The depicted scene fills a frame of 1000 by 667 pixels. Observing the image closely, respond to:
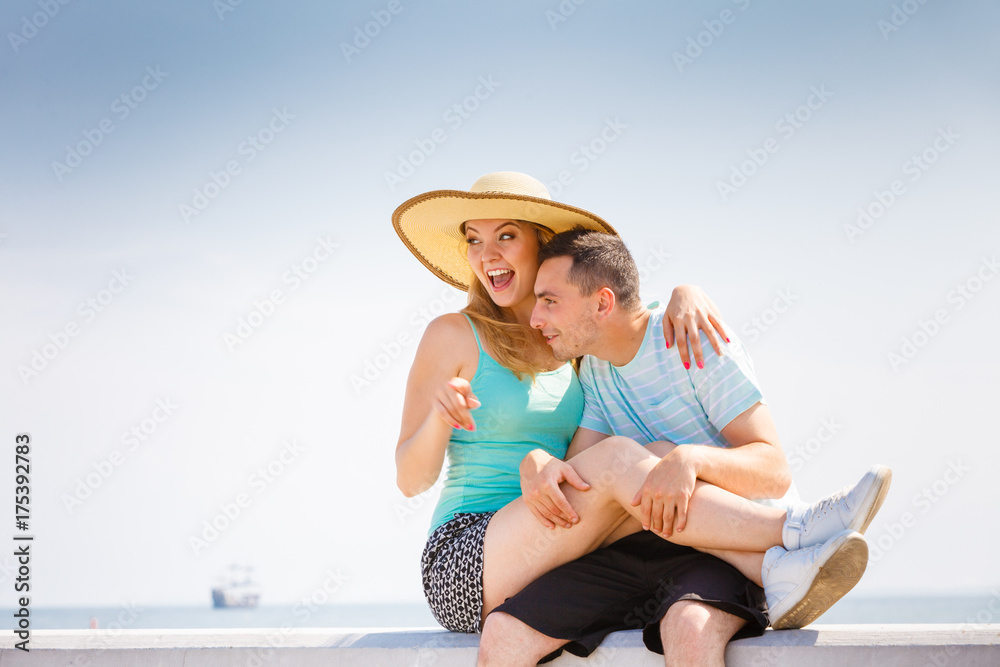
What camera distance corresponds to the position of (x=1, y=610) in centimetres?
4853

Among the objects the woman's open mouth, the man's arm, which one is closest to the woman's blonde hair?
the woman's open mouth

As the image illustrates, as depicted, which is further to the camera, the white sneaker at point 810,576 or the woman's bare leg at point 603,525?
the woman's bare leg at point 603,525

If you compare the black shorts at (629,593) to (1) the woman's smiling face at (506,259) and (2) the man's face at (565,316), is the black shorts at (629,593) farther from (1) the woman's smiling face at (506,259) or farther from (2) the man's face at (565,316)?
(1) the woman's smiling face at (506,259)

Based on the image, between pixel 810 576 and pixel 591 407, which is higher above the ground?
pixel 591 407

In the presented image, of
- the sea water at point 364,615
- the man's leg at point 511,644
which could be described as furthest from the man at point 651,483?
the sea water at point 364,615

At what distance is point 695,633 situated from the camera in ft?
6.95

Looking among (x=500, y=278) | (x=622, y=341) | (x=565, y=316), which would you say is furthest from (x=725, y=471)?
(x=500, y=278)

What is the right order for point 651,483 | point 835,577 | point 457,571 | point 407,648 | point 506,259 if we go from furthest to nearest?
point 506,259
point 457,571
point 407,648
point 651,483
point 835,577

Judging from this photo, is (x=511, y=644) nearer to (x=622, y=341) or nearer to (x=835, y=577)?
(x=835, y=577)

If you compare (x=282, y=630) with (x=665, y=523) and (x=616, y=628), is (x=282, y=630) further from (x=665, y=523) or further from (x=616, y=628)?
(x=665, y=523)

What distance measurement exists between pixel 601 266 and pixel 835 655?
4.97ft

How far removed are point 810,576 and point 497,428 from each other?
4.01 ft

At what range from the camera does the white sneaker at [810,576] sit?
2.05 m

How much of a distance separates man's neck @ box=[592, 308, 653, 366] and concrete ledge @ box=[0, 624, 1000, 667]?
104 cm
